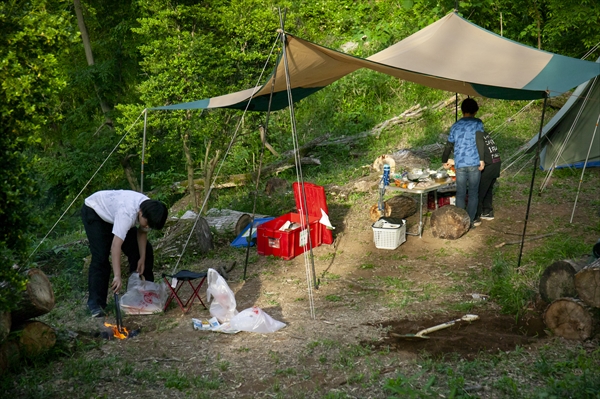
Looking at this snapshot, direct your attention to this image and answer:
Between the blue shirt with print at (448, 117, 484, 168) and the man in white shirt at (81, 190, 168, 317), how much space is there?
3.57 meters

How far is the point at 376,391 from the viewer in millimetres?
3551

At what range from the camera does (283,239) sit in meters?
6.56

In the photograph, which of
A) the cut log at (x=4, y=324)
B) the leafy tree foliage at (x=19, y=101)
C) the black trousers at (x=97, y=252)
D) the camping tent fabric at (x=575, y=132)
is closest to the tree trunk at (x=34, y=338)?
the cut log at (x=4, y=324)

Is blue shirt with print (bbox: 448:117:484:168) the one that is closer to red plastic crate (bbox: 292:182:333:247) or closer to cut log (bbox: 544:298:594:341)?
red plastic crate (bbox: 292:182:333:247)

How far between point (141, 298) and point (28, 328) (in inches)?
48.1

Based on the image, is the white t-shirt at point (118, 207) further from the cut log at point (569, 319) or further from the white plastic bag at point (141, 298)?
the cut log at point (569, 319)

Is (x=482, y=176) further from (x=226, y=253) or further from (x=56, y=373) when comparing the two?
(x=56, y=373)

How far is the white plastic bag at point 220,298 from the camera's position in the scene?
15.6 ft

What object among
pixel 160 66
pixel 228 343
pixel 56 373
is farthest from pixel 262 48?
pixel 56 373

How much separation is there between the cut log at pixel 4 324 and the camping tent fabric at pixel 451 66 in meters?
3.06

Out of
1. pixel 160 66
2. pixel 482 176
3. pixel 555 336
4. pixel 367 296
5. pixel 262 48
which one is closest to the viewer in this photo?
pixel 555 336

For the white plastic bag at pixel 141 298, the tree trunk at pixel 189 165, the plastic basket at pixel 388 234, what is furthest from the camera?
the tree trunk at pixel 189 165

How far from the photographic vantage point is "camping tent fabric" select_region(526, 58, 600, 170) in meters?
7.71

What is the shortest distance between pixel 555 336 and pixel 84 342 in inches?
132
